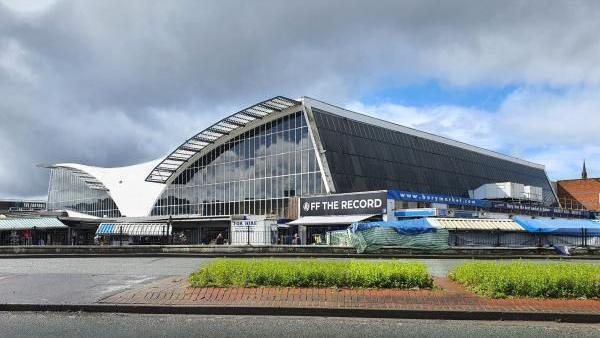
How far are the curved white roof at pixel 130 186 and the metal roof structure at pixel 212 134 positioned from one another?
3.10 m

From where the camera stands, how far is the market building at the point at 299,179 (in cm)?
4650

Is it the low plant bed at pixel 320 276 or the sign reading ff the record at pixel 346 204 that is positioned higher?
the sign reading ff the record at pixel 346 204

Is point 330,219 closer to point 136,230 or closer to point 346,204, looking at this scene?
point 346,204

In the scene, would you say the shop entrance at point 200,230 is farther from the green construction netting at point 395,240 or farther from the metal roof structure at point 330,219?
the green construction netting at point 395,240

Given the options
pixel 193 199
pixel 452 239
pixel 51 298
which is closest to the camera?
pixel 51 298

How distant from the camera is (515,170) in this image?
274ft

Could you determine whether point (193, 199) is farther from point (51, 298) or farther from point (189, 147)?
point (51, 298)

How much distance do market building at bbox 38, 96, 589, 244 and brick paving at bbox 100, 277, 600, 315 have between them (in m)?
25.7

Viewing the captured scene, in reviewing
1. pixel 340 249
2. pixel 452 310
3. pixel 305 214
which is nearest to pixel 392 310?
pixel 452 310

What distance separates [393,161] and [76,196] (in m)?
47.3

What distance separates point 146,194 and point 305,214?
2835 cm

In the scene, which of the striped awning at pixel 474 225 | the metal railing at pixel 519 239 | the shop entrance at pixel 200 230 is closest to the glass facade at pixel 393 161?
the shop entrance at pixel 200 230

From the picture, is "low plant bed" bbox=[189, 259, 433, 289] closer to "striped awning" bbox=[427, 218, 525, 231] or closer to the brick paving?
the brick paving

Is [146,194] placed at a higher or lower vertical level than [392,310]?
higher
